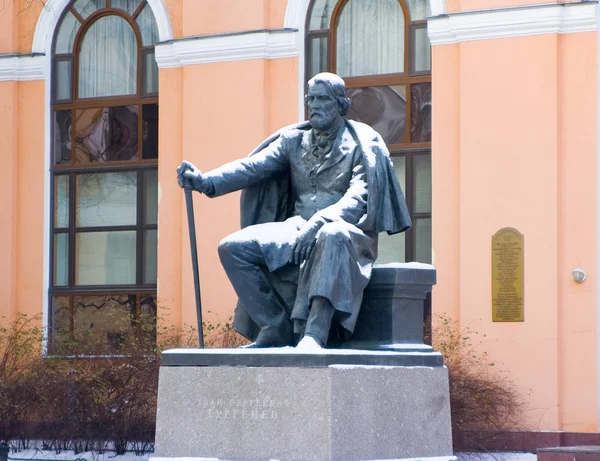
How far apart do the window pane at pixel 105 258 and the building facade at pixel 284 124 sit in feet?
0.09

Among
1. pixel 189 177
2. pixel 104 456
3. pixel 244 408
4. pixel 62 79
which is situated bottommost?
pixel 104 456

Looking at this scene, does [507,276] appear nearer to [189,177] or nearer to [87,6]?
[87,6]

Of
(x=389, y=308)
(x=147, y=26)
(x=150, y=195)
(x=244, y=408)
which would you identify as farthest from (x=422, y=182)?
(x=244, y=408)

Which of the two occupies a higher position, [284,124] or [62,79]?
[62,79]

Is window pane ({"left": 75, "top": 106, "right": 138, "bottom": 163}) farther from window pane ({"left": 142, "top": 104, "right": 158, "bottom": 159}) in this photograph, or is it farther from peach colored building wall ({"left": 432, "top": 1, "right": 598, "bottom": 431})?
peach colored building wall ({"left": 432, "top": 1, "right": 598, "bottom": 431})

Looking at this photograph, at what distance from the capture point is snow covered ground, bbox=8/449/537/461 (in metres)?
15.8

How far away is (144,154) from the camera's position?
20.0 metres

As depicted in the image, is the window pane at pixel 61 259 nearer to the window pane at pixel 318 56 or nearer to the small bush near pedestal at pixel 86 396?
the small bush near pedestal at pixel 86 396

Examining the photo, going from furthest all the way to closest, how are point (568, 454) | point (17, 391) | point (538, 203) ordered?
point (538, 203) < point (17, 391) < point (568, 454)

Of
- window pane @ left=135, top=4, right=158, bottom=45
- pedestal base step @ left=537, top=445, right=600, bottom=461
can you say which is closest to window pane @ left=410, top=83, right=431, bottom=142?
window pane @ left=135, top=4, right=158, bottom=45

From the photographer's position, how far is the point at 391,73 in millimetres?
18547

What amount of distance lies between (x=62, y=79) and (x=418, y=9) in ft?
16.7

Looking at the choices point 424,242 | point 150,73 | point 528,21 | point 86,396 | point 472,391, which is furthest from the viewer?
point 150,73

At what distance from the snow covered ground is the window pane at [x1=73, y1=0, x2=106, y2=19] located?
6.44 meters
